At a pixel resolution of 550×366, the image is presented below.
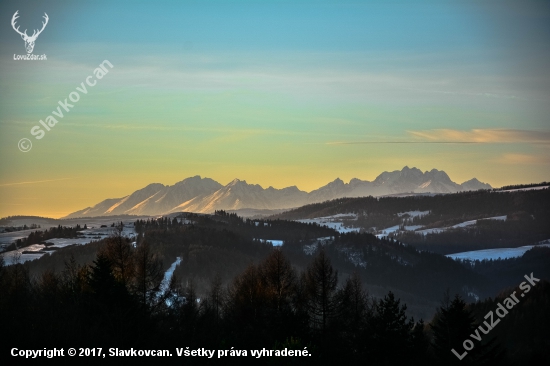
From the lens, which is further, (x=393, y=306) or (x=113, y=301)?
(x=393, y=306)

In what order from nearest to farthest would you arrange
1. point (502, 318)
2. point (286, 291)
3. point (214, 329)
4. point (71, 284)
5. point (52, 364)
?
point (52, 364) < point (214, 329) < point (71, 284) < point (286, 291) < point (502, 318)

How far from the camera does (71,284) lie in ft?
258

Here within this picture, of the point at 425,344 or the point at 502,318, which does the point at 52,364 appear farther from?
the point at 502,318

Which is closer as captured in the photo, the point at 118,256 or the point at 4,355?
the point at 4,355

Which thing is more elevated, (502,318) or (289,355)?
(289,355)

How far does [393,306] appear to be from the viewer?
243 ft

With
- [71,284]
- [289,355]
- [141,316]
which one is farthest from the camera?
[71,284]

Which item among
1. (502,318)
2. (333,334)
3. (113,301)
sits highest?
(113,301)

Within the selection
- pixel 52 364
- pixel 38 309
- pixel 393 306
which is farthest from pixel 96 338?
pixel 393 306

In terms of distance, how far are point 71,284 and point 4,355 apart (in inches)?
1149

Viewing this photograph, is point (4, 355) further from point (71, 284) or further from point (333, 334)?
point (333, 334)

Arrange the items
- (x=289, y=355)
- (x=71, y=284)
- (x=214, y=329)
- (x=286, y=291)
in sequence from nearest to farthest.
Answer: (x=289, y=355), (x=214, y=329), (x=71, y=284), (x=286, y=291)

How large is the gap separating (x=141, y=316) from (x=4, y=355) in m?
15.5

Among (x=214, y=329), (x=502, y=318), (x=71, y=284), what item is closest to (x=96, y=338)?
(x=214, y=329)
